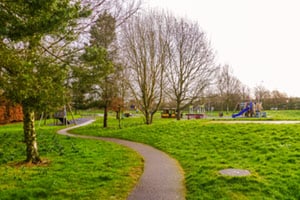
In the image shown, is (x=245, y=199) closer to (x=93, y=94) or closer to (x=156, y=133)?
(x=156, y=133)

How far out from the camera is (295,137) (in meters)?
11.3

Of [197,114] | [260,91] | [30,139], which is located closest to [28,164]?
[30,139]

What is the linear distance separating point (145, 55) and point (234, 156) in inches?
631

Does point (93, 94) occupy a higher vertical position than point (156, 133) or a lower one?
higher

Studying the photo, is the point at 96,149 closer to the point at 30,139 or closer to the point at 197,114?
the point at 30,139

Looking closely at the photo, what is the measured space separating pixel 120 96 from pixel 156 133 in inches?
376

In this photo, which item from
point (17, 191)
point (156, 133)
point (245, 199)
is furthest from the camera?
point (156, 133)

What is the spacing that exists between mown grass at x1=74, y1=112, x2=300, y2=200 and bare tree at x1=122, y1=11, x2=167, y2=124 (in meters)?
7.74

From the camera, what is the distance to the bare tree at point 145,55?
23.8m

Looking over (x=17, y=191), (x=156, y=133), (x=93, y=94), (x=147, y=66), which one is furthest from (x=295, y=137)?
(x=93, y=94)

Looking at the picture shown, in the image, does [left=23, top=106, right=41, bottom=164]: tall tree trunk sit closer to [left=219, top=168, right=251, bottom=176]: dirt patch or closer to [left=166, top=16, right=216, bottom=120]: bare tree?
[left=219, top=168, right=251, bottom=176]: dirt patch

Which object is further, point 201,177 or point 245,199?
point 201,177

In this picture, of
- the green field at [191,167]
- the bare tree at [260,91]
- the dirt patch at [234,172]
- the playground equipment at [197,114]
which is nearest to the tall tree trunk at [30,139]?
the green field at [191,167]

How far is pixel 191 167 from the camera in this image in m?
8.66
